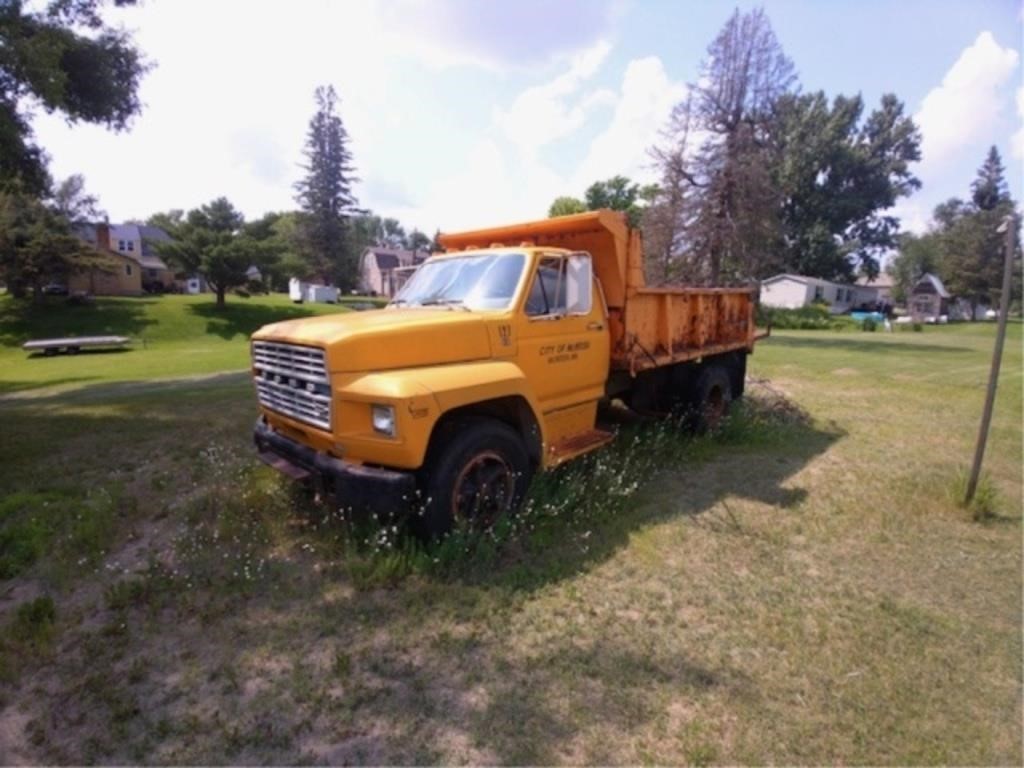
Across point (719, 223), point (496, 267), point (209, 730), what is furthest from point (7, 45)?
point (719, 223)

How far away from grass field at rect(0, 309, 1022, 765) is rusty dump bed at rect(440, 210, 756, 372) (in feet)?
4.27

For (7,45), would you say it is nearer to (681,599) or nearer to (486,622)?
(486,622)

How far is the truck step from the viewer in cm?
502

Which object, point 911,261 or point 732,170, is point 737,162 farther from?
point 911,261

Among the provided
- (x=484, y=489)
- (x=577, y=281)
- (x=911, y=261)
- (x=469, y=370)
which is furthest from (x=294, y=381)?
(x=911, y=261)

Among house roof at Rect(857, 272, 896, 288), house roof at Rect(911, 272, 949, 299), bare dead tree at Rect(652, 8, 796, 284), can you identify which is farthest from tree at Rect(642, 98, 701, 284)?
house roof at Rect(857, 272, 896, 288)

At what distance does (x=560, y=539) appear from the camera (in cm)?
454

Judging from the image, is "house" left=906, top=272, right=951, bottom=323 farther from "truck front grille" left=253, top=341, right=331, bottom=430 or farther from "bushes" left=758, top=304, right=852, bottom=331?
"truck front grille" left=253, top=341, right=331, bottom=430

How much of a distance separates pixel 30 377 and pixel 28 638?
18.1m

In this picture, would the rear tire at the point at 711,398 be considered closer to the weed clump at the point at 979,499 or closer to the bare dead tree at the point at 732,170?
the weed clump at the point at 979,499

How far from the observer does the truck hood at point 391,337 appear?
3.91 metres

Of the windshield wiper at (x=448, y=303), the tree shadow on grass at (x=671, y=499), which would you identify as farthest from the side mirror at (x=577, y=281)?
the tree shadow on grass at (x=671, y=499)

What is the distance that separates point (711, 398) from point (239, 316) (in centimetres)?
3227

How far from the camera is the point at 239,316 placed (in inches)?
1328
